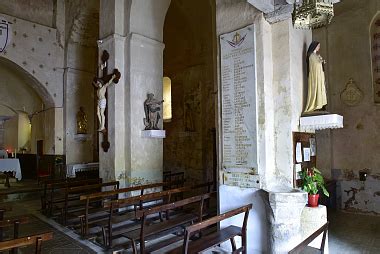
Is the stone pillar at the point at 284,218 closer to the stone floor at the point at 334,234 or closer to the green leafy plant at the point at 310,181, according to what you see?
the green leafy plant at the point at 310,181

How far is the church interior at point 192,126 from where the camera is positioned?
13.3 feet

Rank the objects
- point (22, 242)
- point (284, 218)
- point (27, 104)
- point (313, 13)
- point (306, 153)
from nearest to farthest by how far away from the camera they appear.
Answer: point (22, 242), point (313, 13), point (284, 218), point (306, 153), point (27, 104)

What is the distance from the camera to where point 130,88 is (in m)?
6.61

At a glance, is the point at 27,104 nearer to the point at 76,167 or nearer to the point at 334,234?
the point at 76,167

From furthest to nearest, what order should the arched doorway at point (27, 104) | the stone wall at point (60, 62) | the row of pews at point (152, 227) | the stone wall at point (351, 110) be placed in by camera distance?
the arched doorway at point (27, 104) < the stone wall at point (60, 62) < the stone wall at point (351, 110) < the row of pews at point (152, 227)

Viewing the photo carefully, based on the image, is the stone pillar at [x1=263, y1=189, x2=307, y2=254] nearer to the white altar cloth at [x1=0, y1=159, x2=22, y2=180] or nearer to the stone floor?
the stone floor

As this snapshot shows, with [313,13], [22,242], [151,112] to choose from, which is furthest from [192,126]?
[22,242]

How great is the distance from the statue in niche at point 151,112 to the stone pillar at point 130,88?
11cm

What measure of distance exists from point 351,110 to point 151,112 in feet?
16.7

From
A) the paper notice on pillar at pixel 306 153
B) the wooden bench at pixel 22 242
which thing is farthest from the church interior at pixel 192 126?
the paper notice on pillar at pixel 306 153

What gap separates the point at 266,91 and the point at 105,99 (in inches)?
166

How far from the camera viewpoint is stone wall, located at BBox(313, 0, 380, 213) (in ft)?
22.8

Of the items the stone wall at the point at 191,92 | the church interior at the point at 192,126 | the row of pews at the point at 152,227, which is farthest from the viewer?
the stone wall at the point at 191,92

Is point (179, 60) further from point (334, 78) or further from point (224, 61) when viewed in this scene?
point (224, 61)
